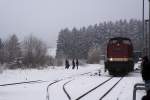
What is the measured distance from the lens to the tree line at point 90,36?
406ft

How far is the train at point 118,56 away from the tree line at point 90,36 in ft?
269

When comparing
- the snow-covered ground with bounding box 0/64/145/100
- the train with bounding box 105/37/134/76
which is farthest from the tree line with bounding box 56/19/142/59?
the snow-covered ground with bounding box 0/64/145/100

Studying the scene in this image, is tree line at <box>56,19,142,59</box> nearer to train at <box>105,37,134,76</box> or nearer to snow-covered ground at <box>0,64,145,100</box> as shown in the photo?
train at <box>105,37,134,76</box>

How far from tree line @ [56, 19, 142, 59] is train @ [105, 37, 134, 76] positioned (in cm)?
8203

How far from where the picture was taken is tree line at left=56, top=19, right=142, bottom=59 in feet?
406

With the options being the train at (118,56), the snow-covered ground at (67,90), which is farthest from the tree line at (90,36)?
the snow-covered ground at (67,90)

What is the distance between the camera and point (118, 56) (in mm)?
36031

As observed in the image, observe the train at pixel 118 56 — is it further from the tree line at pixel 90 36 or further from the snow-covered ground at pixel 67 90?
the tree line at pixel 90 36

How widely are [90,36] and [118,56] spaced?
97.0 m

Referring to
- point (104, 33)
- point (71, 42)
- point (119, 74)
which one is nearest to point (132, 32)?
point (104, 33)

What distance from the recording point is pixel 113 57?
36.0m

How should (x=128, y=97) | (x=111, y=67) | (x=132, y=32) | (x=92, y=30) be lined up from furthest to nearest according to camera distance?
(x=92, y=30), (x=132, y=32), (x=111, y=67), (x=128, y=97)

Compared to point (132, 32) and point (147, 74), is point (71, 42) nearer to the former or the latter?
point (132, 32)

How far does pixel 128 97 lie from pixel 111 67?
18.9m
